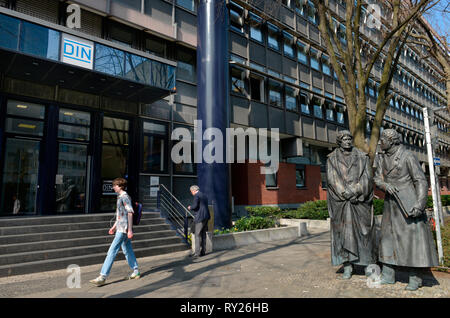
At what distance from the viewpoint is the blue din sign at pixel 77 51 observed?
29.5 ft

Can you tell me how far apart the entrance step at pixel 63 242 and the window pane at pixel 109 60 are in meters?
4.66

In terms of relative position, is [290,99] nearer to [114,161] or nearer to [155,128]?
[155,128]

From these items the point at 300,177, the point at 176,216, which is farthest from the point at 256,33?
the point at 176,216

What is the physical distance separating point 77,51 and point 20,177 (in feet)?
14.8

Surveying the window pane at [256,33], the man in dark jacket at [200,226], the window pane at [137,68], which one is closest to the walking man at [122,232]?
the man in dark jacket at [200,226]

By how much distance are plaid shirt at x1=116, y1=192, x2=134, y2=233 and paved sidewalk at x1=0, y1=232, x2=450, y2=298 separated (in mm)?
1031

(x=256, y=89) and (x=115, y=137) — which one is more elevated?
(x=256, y=89)

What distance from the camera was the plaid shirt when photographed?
5723 millimetres

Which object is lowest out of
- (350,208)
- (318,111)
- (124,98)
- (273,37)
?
(350,208)

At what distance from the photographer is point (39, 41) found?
8555 millimetres

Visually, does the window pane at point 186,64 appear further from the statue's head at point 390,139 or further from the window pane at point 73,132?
the statue's head at point 390,139

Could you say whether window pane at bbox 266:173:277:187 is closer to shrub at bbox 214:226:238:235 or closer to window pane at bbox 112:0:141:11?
shrub at bbox 214:226:238:235

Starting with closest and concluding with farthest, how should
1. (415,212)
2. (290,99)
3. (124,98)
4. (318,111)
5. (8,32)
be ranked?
1. (415,212)
2. (8,32)
3. (124,98)
4. (290,99)
5. (318,111)
